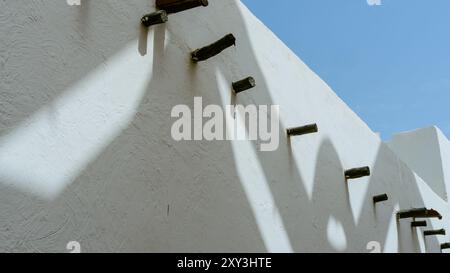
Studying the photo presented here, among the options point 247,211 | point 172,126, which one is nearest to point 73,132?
point 172,126

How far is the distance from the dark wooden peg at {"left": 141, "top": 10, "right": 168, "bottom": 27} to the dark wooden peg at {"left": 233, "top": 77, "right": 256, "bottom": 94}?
667mm

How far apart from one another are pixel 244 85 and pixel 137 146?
0.94m

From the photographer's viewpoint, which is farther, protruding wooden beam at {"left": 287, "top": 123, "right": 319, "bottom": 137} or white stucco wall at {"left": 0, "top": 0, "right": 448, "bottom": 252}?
protruding wooden beam at {"left": 287, "top": 123, "right": 319, "bottom": 137}

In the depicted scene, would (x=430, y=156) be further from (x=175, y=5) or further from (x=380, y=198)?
(x=175, y=5)

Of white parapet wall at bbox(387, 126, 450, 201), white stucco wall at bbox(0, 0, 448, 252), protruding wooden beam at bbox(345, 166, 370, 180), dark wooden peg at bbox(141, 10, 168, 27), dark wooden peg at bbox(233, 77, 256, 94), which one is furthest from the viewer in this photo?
white parapet wall at bbox(387, 126, 450, 201)

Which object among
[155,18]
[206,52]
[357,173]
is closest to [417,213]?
[357,173]

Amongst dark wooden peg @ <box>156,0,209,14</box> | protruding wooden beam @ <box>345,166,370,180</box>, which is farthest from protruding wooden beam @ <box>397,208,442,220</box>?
dark wooden peg @ <box>156,0,209,14</box>

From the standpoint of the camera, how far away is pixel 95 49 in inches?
67.2

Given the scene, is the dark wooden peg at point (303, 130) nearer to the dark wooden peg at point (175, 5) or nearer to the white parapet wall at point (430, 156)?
the dark wooden peg at point (175, 5)

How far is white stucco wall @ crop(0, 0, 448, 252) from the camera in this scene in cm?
139

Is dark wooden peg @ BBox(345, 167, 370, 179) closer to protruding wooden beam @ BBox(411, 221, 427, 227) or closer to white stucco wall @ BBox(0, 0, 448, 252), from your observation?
white stucco wall @ BBox(0, 0, 448, 252)
